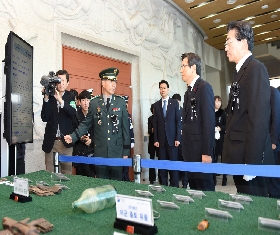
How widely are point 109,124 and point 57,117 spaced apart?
21.0 inches

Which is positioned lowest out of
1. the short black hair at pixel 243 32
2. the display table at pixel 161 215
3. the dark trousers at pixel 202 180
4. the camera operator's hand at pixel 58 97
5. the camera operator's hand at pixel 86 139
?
the dark trousers at pixel 202 180

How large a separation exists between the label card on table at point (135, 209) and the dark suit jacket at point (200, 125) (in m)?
1.51

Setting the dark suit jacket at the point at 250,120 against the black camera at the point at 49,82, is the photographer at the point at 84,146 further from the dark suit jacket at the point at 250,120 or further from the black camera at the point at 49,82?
the dark suit jacket at the point at 250,120

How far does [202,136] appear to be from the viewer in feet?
7.49

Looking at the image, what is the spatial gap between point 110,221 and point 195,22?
8.87 m

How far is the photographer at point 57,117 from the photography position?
2.89m

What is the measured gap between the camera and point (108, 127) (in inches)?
115

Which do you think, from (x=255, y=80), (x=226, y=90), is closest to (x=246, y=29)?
(x=255, y=80)

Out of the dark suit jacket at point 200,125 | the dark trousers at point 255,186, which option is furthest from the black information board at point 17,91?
the dark trousers at point 255,186

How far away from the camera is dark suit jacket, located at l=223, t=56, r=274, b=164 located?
→ 1587 mm

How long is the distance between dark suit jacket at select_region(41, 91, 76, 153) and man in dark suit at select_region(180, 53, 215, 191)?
1229 millimetres

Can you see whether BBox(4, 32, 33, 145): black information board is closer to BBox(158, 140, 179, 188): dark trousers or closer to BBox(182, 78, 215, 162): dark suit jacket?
BBox(182, 78, 215, 162): dark suit jacket

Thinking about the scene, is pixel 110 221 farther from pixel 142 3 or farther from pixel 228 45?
pixel 142 3

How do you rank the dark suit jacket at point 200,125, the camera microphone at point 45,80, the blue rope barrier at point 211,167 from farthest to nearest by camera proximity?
the camera microphone at point 45,80, the dark suit jacket at point 200,125, the blue rope barrier at point 211,167
